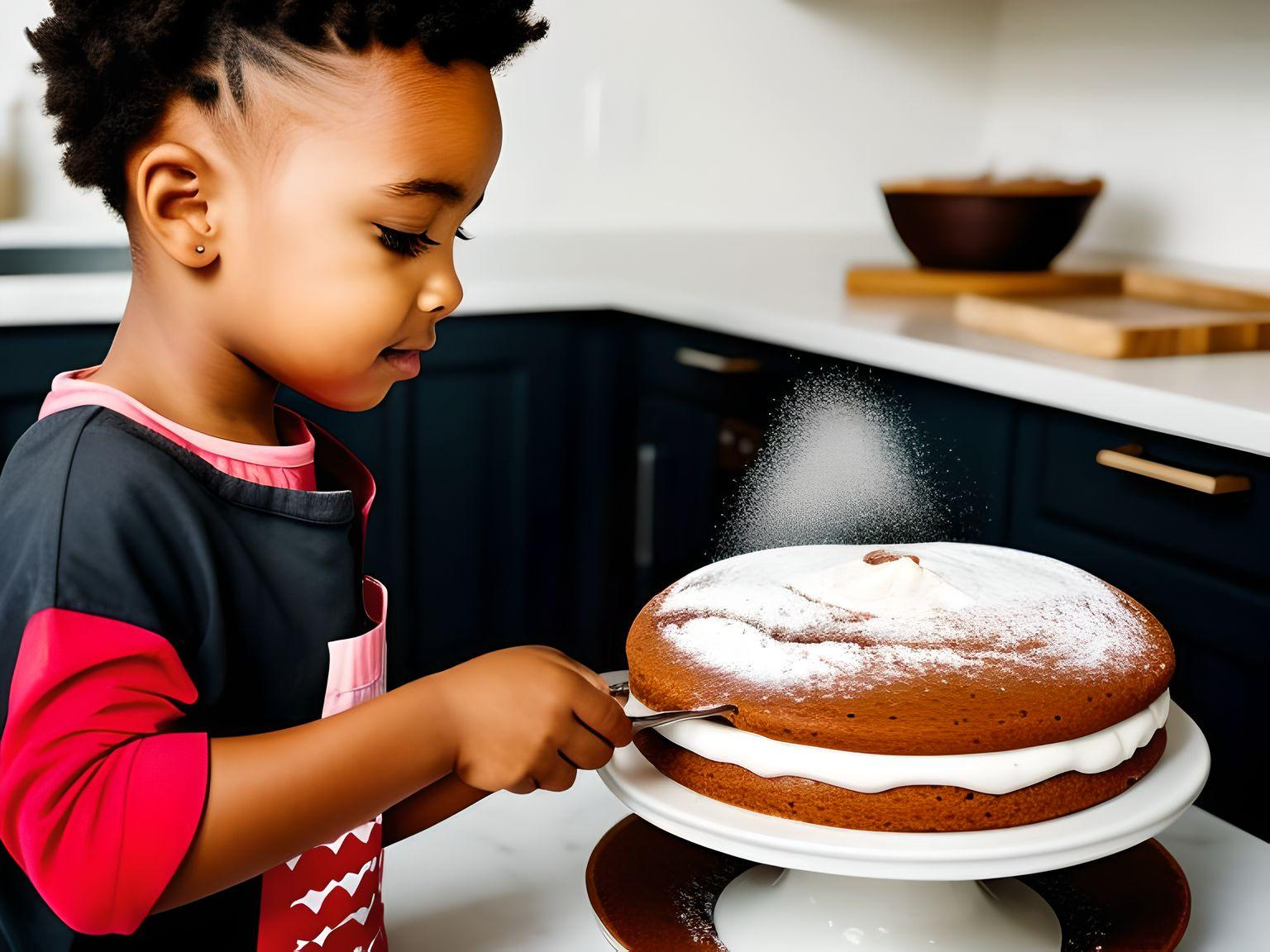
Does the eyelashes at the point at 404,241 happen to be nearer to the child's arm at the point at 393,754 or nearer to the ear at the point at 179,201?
the ear at the point at 179,201

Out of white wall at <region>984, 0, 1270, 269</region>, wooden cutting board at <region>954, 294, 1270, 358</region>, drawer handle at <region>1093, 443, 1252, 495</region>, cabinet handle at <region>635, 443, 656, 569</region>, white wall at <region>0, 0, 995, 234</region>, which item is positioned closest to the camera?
drawer handle at <region>1093, 443, 1252, 495</region>

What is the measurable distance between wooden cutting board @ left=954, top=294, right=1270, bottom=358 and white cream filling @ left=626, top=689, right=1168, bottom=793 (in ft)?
3.14

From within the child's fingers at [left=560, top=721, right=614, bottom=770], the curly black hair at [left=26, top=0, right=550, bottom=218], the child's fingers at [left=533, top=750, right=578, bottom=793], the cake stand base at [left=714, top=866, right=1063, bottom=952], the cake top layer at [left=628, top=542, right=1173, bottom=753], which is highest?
the curly black hair at [left=26, top=0, right=550, bottom=218]

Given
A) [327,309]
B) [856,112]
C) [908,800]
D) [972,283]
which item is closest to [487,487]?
[972,283]

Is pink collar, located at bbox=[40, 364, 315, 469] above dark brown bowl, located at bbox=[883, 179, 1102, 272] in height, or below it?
below

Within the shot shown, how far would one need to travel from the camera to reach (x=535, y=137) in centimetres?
264

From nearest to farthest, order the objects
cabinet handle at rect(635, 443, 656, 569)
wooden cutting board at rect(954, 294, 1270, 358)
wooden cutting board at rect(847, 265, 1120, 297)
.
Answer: wooden cutting board at rect(954, 294, 1270, 358)
wooden cutting board at rect(847, 265, 1120, 297)
cabinet handle at rect(635, 443, 656, 569)

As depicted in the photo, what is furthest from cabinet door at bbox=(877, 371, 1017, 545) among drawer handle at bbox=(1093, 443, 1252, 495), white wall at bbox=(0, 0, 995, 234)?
white wall at bbox=(0, 0, 995, 234)

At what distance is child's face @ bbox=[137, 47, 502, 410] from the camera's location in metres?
A: 0.63

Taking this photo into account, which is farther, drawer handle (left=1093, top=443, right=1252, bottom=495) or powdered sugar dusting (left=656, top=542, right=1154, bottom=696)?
drawer handle (left=1093, top=443, right=1252, bottom=495)

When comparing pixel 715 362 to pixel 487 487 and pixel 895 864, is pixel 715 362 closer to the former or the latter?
pixel 487 487

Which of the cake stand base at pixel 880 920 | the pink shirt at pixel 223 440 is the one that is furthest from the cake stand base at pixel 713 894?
the pink shirt at pixel 223 440

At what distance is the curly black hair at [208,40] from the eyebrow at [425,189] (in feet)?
0.20

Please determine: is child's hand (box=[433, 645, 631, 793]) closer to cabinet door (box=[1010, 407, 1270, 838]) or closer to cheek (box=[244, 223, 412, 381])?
cheek (box=[244, 223, 412, 381])
